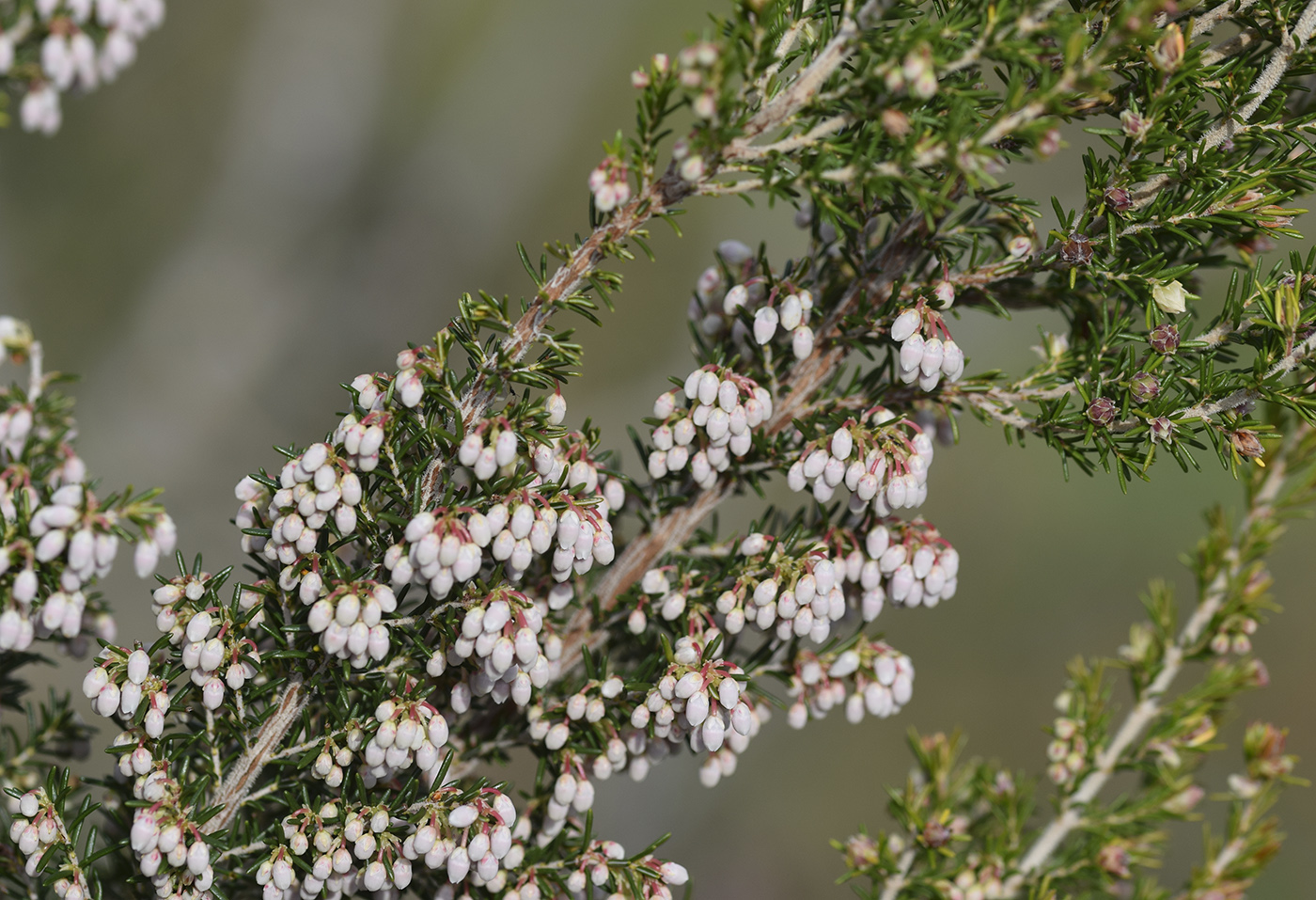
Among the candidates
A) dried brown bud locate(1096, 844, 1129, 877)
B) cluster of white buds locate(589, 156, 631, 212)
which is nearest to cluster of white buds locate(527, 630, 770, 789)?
cluster of white buds locate(589, 156, 631, 212)

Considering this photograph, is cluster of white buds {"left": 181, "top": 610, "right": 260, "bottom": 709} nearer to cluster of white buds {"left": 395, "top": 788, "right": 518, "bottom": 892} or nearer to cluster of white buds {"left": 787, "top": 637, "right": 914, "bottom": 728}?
cluster of white buds {"left": 395, "top": 788, "right": 518, "bottom": 892}

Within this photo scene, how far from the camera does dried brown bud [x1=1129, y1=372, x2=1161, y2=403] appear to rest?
1.01m

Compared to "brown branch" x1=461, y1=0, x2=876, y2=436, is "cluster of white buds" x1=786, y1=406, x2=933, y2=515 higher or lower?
lower

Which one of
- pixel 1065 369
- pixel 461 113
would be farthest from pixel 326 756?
pixel 461 113

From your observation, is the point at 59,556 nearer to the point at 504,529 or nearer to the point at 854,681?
the point at 504,529

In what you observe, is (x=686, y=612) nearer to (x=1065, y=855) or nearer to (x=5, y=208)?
(x=1065, y=855)

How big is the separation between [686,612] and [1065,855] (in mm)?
897

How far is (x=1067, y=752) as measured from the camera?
1.51 m

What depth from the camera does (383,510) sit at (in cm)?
96

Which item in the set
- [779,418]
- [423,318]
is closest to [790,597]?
[779,418]

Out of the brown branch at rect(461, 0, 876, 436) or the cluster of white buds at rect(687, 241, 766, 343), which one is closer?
the brown branch at rect(461, 0, 876, 436)

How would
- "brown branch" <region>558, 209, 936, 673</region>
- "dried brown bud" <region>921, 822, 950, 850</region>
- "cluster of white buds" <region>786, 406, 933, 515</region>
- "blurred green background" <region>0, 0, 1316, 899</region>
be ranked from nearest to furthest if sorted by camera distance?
"cluster of white buds" <region>786, 406, 933, 515</region> < "brown branch" <region>558, 209, 936, 673</region> < "dried brown bud" <region>921, 822, 950, 850</region> < "blurred green background" <region>0, 0, 1316, 899</region>

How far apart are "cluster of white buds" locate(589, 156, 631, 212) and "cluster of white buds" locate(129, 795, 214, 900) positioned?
80 centimetres

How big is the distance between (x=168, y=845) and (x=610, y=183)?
850 millimetres
